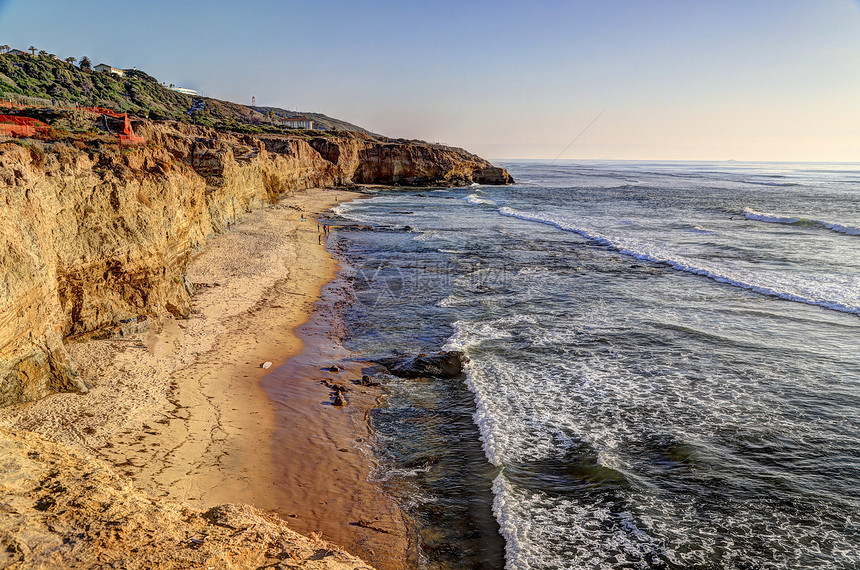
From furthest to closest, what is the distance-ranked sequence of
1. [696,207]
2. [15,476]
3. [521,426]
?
[696,207] < [521,426] < [15,476]

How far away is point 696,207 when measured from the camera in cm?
5912

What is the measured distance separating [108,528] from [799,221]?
53.8 m

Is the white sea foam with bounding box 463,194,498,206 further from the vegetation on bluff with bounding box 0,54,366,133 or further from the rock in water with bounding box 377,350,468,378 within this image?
the rock in water with bounding box 377,350,468,378

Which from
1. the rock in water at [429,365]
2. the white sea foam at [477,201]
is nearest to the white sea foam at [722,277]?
the rock in water at [429,365]

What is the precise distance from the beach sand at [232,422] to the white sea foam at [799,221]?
4256cm

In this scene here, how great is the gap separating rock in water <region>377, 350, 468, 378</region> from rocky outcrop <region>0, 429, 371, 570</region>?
716cm

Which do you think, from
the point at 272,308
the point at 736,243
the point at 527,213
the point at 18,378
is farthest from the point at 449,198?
the point at 18,378

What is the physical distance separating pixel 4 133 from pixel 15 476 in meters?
12.9

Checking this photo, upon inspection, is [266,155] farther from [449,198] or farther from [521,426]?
[521,426]

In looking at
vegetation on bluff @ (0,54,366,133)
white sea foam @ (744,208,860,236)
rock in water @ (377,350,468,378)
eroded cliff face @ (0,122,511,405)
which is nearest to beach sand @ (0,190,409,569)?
eroded cliff face @ (0,122,511,405)

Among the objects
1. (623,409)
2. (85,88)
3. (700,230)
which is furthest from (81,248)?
(85,88)

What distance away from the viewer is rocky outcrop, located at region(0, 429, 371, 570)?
548 centimetres

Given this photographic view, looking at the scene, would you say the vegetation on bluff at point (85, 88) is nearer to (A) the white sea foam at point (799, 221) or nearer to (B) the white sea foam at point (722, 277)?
(B) the white sea foam at point (722, 277)

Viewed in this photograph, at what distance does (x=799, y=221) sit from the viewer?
44.4 meters
